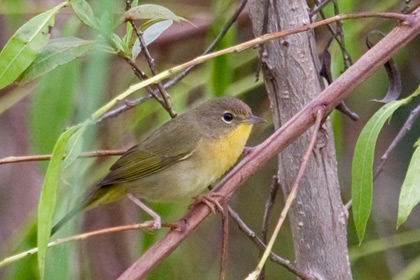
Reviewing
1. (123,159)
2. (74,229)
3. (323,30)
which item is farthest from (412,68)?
(74,229)

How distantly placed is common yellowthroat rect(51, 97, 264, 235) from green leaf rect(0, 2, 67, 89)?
870 mm

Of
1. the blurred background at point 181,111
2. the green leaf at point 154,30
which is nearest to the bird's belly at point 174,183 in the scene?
the blurred background at point 181,111

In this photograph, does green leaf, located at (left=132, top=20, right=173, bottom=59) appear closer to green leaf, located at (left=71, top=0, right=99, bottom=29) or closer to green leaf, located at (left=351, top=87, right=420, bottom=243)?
green leaf, located at (left=71, top=0, right=99, bottom=29)

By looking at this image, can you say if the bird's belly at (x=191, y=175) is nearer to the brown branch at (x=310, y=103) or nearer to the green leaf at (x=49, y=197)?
the brown branch at (x=310, y=103)

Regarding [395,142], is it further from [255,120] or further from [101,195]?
[101,195]

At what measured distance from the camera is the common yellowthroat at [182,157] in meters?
2.57

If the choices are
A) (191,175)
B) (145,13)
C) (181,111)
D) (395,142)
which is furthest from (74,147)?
(181,111)

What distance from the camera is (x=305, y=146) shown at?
6.84 ft

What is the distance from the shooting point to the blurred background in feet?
8.39

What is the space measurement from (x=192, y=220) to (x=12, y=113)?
6.85ft

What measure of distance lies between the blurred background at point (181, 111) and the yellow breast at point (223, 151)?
0.17 metres

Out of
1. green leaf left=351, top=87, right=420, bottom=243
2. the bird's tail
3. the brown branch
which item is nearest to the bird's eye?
the bird's tail

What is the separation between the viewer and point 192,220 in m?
1.67

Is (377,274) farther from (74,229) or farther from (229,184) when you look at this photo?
(74,229)
